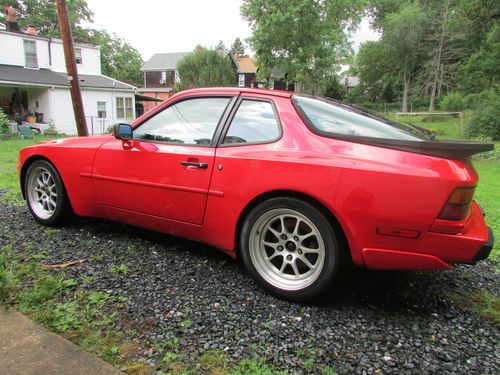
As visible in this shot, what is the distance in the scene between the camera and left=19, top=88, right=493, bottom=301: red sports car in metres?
2.14

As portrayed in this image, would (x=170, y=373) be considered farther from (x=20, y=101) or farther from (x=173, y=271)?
(x=20, y=101)

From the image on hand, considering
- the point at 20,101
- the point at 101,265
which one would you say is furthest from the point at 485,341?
the point at 20,101

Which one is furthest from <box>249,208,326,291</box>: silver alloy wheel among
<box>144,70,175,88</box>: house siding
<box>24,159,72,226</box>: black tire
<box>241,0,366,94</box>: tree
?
<box>144,70,175,88</box>: house siding

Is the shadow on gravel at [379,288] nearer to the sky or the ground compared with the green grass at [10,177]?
nearer to the sky

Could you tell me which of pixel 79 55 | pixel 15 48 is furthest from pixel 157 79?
pixel 15 48

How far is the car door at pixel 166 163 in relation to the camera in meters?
2.85

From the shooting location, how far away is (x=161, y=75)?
147ft

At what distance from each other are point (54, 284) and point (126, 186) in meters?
0.97

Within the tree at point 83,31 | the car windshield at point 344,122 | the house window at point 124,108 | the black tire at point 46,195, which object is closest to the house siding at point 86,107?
the house window at point 124,108

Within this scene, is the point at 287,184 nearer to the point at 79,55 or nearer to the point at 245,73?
the point at 79,55

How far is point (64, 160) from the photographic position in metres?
3.56

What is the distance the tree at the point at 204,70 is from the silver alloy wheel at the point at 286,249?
32.2 meters

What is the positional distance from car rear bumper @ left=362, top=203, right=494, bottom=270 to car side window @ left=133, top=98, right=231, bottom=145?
152cm

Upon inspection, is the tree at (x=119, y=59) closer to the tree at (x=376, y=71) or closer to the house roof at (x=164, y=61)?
the house roof at (x=164, y=61)
